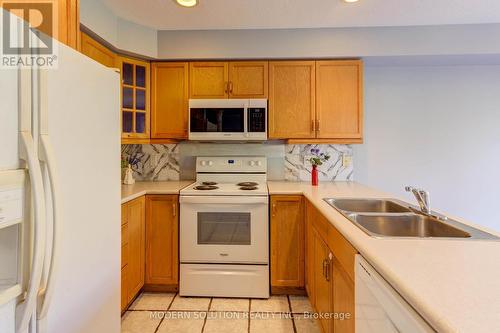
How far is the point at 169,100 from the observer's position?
2.66m

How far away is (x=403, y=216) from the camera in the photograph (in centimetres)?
149

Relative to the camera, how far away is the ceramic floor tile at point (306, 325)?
188 centimetres

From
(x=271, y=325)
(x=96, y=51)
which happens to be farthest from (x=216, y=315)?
(x=96, y=51)

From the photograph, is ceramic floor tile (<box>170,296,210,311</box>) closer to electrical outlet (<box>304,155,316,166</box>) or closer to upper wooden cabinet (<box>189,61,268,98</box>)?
electrical outlet (<box>304,155,316,166</box>)

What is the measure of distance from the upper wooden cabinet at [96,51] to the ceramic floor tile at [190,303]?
6.68 ft

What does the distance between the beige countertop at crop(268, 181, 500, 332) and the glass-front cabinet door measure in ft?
6.75

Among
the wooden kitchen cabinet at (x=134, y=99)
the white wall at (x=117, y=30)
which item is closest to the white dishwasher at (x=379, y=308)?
the wooden kitchen cabinet at (x=134, y=99)

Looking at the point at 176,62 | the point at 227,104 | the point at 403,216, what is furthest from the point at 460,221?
the point at 176,62

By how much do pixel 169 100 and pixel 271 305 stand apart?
2032 mm

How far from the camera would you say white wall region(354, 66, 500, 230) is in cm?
281

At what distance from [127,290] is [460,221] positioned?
2139 millimetres

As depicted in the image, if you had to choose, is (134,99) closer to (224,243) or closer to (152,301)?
(224,243)

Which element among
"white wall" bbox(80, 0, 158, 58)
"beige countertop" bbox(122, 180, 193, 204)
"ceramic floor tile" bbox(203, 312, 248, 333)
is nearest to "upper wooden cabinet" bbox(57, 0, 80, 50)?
"white wall" bbox(80, 0, 158, 58)

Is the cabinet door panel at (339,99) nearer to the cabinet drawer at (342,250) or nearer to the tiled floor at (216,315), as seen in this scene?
the cabinet drawer at (342,250)
